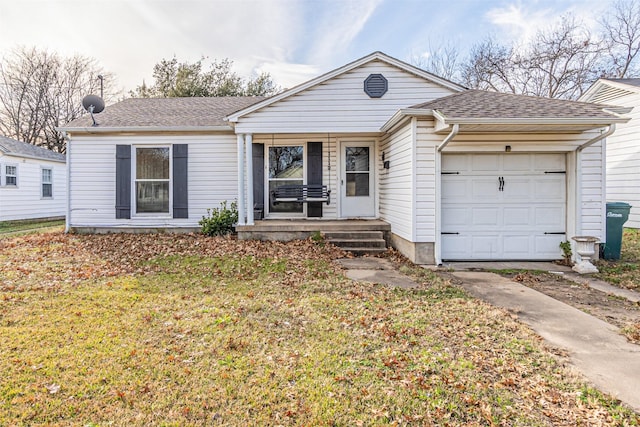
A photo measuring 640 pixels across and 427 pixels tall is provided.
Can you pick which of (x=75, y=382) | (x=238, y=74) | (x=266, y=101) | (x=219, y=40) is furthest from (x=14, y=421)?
(x=238, y=74)

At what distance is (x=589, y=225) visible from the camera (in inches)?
244

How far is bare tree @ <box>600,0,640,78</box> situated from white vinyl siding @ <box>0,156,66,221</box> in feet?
88.5

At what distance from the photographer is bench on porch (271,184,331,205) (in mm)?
8602

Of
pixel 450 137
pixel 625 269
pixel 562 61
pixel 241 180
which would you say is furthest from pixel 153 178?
pixel 562 61

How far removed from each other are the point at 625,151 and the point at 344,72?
29.7ft

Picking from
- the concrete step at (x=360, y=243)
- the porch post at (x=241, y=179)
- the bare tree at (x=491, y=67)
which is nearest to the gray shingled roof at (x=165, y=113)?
the porch post at (x=241, y=179)

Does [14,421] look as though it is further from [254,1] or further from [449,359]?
[254,1]

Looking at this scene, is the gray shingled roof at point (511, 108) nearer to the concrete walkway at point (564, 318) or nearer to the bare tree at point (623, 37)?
the concrete walkway at point (564, 318)

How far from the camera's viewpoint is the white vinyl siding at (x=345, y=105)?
7.66m

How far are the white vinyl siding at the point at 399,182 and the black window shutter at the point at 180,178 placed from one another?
5.14 metres

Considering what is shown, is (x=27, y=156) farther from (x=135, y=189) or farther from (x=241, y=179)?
(x=241, y=179)

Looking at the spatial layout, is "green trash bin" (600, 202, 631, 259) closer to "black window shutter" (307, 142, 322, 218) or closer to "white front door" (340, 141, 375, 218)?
"white front door" (340, 141, 375, 218)

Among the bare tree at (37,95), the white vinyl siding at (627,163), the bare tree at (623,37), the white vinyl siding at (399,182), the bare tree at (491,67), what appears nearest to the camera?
the white vinyl siding at (399,182)

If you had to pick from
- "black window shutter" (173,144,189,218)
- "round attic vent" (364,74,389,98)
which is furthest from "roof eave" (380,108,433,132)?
"black window shutter" (173,144,189,218)
